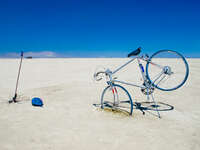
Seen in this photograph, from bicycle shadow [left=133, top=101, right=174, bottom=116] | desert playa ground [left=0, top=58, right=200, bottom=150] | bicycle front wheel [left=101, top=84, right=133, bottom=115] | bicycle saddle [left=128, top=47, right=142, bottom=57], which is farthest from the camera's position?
bicycle shadow [left=133, top=101, right=174, bottom=116]

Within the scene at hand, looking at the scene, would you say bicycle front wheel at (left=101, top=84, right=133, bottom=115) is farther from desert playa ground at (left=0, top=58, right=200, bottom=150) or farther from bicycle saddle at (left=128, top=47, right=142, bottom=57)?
bicycle saddle at (left=128, top=47, right=142, bottom=57)

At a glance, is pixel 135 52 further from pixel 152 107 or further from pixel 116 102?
pixel 152 107

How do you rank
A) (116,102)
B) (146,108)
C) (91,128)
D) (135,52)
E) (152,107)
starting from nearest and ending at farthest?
(91,128), (135,52), (116,102), (146,108), (152,107)

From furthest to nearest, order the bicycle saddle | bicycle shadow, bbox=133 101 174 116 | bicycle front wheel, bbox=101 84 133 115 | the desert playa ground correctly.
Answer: bicycle shadow, bbox=133 101 174 116, bicycle front wheel, bbox=101 84 133 115, the bicycle saddle, the desert playa ground

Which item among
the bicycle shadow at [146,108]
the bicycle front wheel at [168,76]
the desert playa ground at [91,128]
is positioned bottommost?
the desert playa ground at [91,128]

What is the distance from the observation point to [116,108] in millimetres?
5738

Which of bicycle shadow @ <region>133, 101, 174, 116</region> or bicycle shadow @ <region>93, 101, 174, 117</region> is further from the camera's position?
bicycle shadow @ <region>133, 101, 174, 116</region>

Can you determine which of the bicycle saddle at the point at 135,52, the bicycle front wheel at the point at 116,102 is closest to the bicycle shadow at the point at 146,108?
the bicycle front wheel at the point at 116,102

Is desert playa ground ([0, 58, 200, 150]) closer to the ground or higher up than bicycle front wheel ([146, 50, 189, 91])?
closer to the ground

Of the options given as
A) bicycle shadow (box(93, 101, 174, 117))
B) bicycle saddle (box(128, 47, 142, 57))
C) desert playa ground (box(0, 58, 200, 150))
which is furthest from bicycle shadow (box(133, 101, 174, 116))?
bicycle saddle (box(128, 47, 142, 57))

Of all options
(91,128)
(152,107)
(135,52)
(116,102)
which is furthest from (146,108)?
(91,128)

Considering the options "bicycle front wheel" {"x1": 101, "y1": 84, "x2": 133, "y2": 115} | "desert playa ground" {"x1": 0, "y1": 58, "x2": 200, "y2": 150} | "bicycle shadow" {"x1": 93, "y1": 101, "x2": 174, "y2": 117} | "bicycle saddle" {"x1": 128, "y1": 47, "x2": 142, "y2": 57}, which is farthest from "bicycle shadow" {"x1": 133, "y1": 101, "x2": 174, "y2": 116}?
"bicycle saddle" {"x1": 128, "y1": 47, "x2": 142, "y2": 57}

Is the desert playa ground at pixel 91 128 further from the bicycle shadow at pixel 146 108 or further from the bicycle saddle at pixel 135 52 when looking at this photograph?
the bicycle saddle at pixel 135 52

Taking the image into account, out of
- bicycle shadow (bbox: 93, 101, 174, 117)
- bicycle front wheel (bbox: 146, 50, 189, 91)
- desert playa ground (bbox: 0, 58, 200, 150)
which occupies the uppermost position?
bicycle front wheel (bbox: 146, 50, 189, 91)
